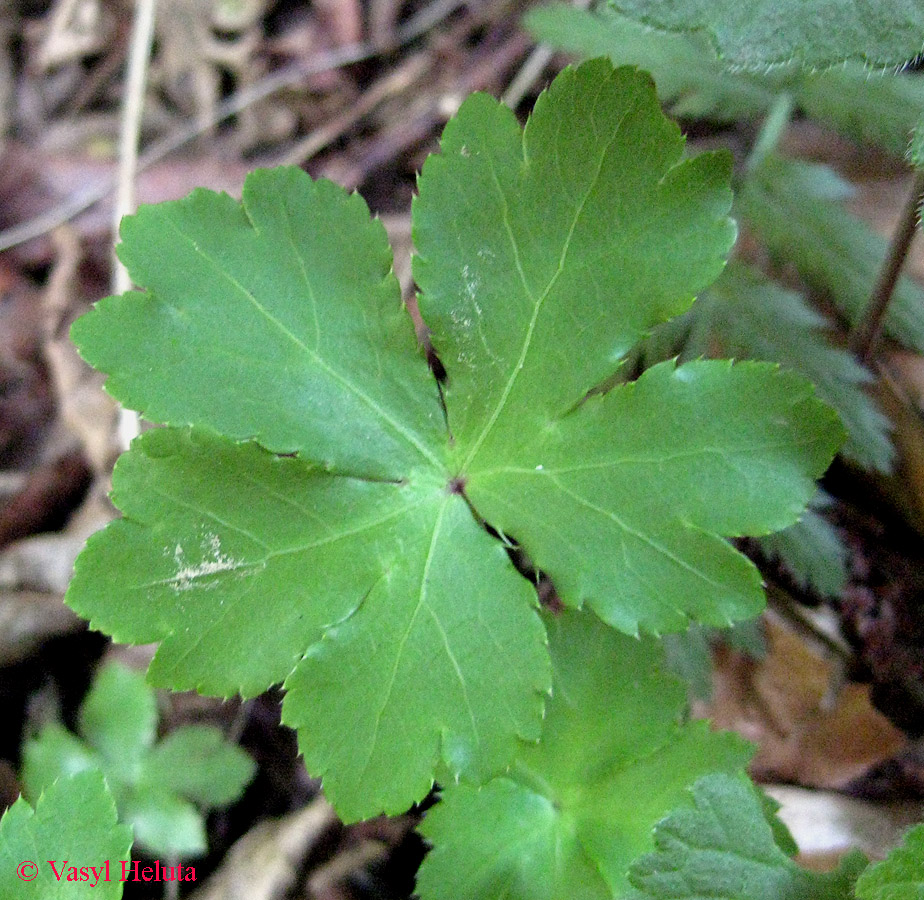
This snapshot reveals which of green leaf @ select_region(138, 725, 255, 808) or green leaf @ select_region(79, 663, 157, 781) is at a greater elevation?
green leaf @ select_region(79, 663, 157, 781)

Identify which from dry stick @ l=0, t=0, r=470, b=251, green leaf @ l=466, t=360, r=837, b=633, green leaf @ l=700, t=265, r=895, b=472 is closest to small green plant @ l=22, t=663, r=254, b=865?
green leaf @ l=466, t=360, r=837, b=633

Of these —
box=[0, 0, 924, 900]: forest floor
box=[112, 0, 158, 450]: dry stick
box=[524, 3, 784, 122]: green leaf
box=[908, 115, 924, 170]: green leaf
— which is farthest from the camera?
box=[112, 0, 158, 450]: dry stick

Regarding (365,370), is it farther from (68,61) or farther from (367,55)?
(68,61)

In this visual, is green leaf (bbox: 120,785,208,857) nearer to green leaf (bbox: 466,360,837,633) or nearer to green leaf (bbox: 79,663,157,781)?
green leaf (bbox: 79,663,157,781)

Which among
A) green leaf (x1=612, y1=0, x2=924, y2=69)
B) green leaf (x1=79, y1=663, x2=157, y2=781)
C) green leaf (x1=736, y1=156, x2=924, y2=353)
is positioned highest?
green leaf (x1=612, y1=0, x2=924, y2=69)

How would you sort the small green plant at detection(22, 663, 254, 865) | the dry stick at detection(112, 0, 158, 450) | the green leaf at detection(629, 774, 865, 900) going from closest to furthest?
1. the green leaf at detection(629, 774, 865, 900)
2. the small green plant at detection(22, 663, 254, 865)
3. the dry stick at detection(112, 0, 158, 450)

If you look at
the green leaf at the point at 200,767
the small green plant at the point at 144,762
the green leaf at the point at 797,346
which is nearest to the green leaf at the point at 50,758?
the small green plant at the point at 144,762
